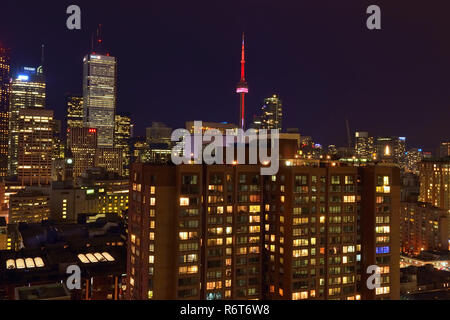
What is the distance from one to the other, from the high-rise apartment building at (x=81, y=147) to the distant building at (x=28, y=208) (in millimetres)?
78810

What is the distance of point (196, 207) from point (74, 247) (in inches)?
1526

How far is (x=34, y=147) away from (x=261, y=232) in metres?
155

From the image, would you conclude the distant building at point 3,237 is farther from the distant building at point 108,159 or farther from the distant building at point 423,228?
the distant building at point 108,159

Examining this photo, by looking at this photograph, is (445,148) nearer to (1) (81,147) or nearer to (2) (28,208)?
(2) (28,208)

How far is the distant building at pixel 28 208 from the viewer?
106062 mm

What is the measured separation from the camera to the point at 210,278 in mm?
35469

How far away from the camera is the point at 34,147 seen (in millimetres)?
165750

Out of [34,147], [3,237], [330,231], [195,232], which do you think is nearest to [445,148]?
[330,231]

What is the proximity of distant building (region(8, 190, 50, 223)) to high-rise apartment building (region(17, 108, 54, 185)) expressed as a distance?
189 feet

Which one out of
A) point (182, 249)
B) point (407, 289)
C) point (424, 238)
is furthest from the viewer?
point (424, 238)

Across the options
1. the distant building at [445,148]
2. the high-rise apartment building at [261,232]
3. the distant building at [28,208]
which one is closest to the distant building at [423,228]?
the high-rise apartment building at [261,232]

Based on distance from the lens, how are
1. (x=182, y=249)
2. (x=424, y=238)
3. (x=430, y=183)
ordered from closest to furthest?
(x=182, y=249), (x=424, y=238), (x=430, y=183)
